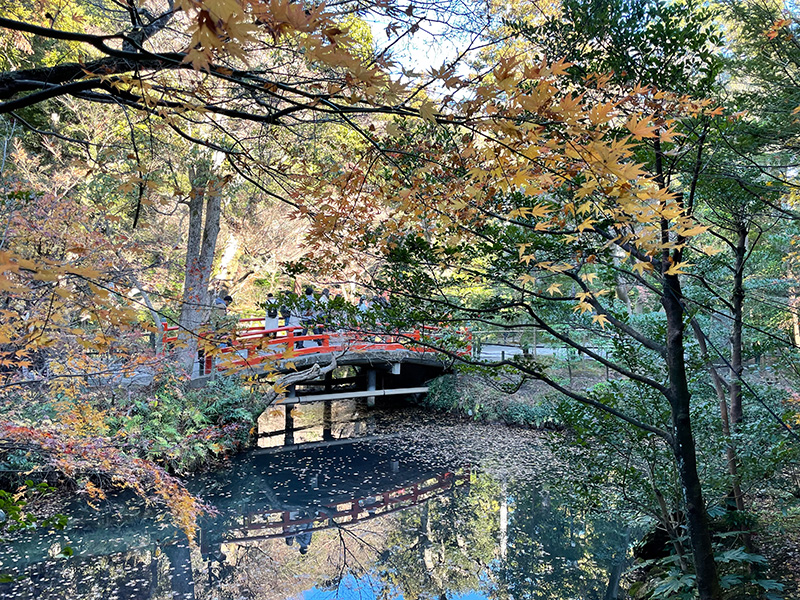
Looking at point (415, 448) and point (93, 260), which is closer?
point (93, 260)

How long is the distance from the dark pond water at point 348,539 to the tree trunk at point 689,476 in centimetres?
158

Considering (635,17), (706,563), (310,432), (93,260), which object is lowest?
(310,432)

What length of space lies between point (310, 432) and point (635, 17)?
9.48m

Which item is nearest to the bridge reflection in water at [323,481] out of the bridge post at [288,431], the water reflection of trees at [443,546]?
the bridge post at [288,431]

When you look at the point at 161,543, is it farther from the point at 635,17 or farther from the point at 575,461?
the point at 635,17

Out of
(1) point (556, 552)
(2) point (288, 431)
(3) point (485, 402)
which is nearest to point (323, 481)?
(2) point (288, 431)

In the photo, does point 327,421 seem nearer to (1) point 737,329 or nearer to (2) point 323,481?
(2) point 323,481

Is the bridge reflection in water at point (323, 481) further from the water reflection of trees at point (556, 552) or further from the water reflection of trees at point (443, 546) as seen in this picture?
the water reflection of trees at point (556, 552)

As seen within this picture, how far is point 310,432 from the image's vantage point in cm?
1056

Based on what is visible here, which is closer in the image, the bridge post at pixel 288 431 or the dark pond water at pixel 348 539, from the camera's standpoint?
the dark pond water at pixel 348 539

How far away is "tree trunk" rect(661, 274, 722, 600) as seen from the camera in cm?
265

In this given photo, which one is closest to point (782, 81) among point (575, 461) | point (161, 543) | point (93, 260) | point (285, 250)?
point (575, 461)

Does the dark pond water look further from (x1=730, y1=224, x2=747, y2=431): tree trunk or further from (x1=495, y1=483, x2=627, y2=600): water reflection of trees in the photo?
(x1=730, y1=224, x2=747, y2=431): tree trunk

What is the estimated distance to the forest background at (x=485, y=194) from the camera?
1283 mm
